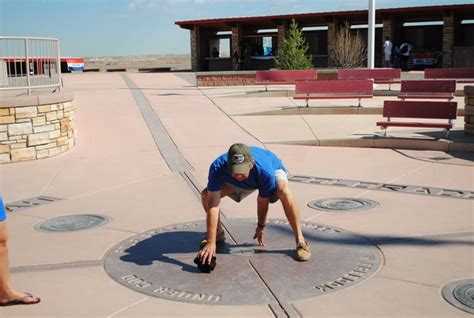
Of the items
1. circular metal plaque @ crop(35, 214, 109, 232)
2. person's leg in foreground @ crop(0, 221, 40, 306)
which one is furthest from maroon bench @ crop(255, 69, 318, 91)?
person's leg in foreground @ crop(0, 221, 40, 306)

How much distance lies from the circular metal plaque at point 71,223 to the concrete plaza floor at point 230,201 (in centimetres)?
13

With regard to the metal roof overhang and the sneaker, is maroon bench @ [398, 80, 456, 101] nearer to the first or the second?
the sneaker

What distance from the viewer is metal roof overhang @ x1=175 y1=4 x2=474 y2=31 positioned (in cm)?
2669

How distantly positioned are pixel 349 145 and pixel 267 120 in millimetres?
3325

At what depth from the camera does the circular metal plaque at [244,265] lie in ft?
13.1

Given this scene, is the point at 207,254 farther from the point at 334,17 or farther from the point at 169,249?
the point at 334,17

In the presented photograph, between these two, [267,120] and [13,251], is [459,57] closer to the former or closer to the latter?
[267,120]

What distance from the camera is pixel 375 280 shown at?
164 inches

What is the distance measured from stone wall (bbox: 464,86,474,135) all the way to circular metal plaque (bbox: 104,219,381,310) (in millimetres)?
5615

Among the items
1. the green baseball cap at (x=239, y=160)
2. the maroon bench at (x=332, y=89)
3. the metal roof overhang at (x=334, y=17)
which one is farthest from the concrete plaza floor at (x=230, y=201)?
the metal roof overhang at (x=334, y=17)

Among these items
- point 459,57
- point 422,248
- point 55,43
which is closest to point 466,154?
point 422,248

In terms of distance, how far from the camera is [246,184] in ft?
14.6

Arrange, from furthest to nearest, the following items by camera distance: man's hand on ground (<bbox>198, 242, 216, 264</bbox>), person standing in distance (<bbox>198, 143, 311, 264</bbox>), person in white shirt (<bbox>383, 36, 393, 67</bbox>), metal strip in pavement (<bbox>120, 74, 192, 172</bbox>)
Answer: person in white shirt (<bbox>383, 36, 393, 67</bbox>) < metal strip in pavement (<bbox>120, 74, 192, 172</bbox>) < man's hand on ground (<bbox>198, 242, 216, 264</bbox>) < person standing in distance (<bbox>198, 143, 311, 264</bbox>)

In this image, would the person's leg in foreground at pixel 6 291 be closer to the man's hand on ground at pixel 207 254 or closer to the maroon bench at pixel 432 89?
the man's hand on ground at pixel 207 254
